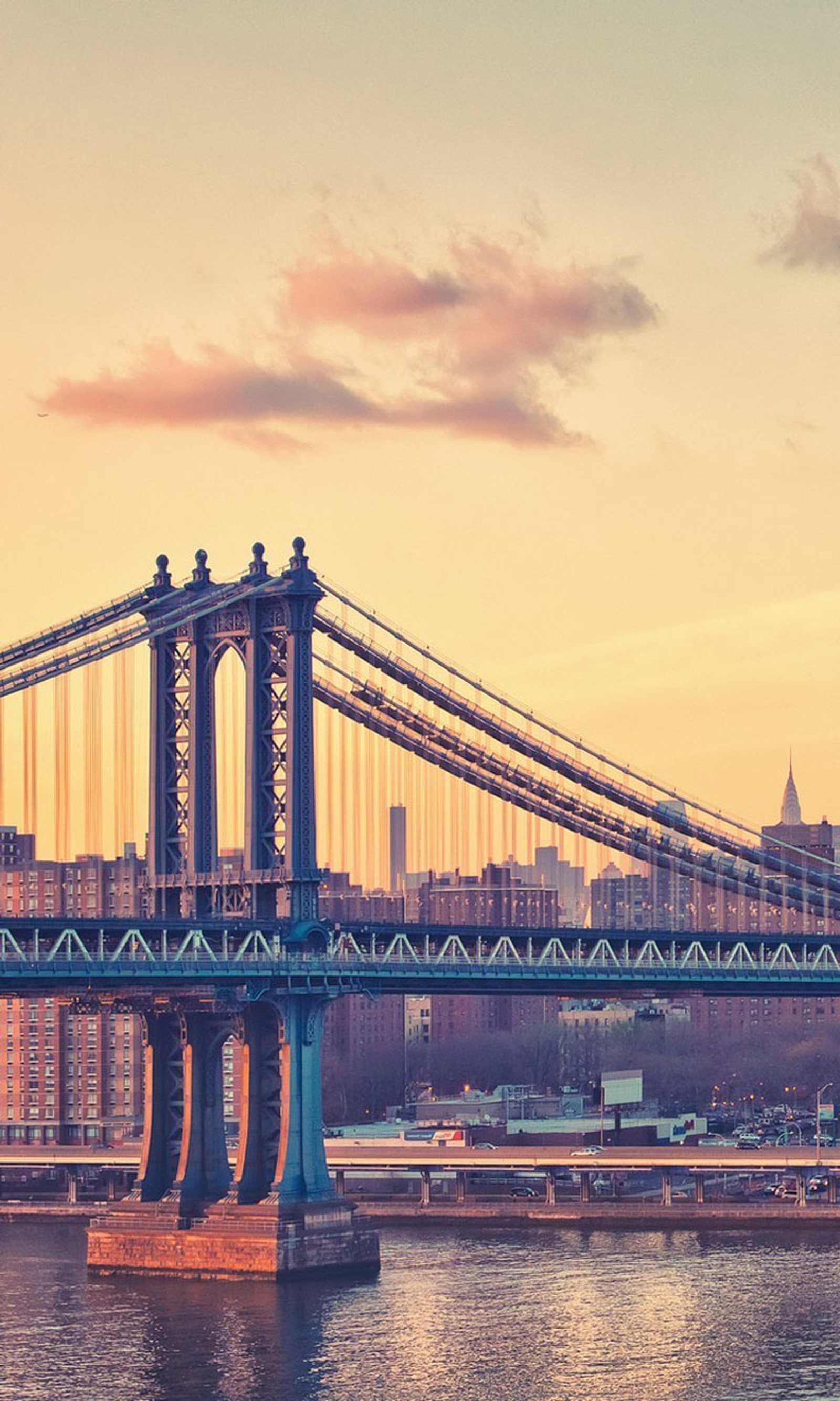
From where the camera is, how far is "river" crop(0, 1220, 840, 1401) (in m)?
81.6

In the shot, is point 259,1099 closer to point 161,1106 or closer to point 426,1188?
point 161,1106

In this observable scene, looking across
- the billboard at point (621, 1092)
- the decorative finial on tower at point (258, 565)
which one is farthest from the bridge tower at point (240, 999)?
the billboard at point (621, 1092)

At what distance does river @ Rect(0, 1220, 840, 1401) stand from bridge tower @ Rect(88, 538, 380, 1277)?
2273mm

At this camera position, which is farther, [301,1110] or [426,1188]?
[426,1188]

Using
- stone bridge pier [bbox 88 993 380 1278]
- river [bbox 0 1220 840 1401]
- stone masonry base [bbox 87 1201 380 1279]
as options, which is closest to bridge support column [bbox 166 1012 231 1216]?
stone bridge pier [bbox 88 993 380 1278]

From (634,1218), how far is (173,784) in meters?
27.7

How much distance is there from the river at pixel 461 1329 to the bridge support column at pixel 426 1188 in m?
13.2

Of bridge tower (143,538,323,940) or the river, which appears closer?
the river

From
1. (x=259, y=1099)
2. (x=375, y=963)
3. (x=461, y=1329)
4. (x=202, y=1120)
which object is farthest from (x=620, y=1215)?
(x=461, y=1329)

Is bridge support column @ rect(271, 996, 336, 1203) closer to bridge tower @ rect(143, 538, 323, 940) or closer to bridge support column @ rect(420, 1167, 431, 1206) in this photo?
bridge tower @ rect(143, 538, 323, 940)

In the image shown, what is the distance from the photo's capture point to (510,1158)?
430ft

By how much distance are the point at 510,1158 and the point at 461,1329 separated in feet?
130

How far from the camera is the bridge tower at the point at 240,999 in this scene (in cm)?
10594

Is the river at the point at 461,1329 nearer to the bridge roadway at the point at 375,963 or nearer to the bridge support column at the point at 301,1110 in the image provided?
the bridge support column at the point at 301,1110
